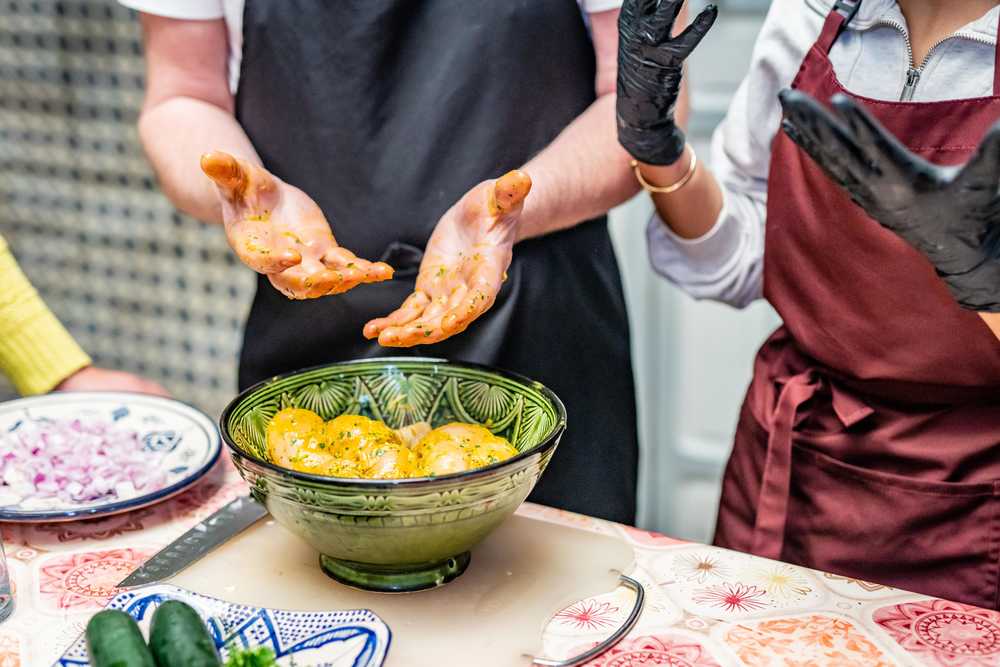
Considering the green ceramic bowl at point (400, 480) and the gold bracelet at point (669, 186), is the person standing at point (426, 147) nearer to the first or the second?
the gold bracelet at point (669, 186)

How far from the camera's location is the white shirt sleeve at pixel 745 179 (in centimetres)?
134

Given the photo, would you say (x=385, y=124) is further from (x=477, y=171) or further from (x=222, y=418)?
(x=222, y=418)

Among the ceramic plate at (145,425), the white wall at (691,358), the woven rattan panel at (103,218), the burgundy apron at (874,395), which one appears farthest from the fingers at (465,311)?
the woven rattan panel at (103,218)

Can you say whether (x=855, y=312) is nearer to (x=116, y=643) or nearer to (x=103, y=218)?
(x=116, y=643)

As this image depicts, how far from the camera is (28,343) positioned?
1477 millimetres

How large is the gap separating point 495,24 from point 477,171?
0.68ft

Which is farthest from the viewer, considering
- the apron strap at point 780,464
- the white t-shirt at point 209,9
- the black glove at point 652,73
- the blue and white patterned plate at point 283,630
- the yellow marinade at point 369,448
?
the white t-shirt at point 209,9

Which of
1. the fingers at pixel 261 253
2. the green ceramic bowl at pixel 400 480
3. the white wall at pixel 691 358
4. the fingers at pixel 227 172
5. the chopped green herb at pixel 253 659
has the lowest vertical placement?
the white wall at pixel 691 358

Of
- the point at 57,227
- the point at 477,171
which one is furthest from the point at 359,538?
the point at 57,227

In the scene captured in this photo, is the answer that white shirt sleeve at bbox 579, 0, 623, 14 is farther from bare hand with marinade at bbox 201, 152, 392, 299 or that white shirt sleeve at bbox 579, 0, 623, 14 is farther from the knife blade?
the knife blade

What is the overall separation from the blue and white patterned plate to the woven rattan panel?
6.88 ft

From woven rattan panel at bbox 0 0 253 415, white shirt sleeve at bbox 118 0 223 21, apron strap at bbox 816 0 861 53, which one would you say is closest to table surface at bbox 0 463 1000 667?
apron strap at bbox 816 0 861 53

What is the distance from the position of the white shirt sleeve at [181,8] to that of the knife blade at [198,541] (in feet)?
2.47

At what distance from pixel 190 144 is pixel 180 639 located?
2.92ft
